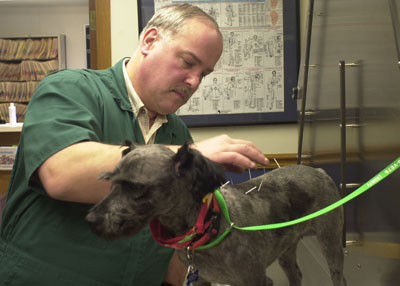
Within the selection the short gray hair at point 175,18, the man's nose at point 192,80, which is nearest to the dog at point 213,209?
the man's nose at point 192,80

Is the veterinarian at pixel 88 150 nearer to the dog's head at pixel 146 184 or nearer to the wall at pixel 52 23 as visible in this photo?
the dog's head at pixel 146 184

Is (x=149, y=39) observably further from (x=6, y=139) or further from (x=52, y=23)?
(x=52, y=23)

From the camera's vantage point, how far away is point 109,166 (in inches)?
34.9

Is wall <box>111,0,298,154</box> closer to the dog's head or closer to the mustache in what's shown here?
the mustache

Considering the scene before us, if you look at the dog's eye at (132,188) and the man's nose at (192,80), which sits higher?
the man's nose at (192,80)

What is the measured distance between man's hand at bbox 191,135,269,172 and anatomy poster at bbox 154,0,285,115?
7.84 feet

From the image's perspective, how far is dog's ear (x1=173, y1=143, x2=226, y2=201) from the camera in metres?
0.81

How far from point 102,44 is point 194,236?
254cm

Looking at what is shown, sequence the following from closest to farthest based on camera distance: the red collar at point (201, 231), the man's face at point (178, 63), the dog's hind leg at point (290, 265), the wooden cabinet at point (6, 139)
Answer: the red collar at point (201, 231)
the man's face at point (178, 63)
the dog's hind leg at point (290, 265)
the wooden cabinet at point (6, 139)

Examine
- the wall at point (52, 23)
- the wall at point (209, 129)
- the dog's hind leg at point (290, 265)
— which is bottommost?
the dog's hind leg at point (290, 265)

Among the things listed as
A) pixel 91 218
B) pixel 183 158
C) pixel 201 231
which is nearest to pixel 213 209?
pixel 201 231

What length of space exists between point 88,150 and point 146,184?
0.17 m

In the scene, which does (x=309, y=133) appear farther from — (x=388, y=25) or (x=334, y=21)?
(x=388, y=25)

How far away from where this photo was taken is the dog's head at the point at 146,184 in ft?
2.57
